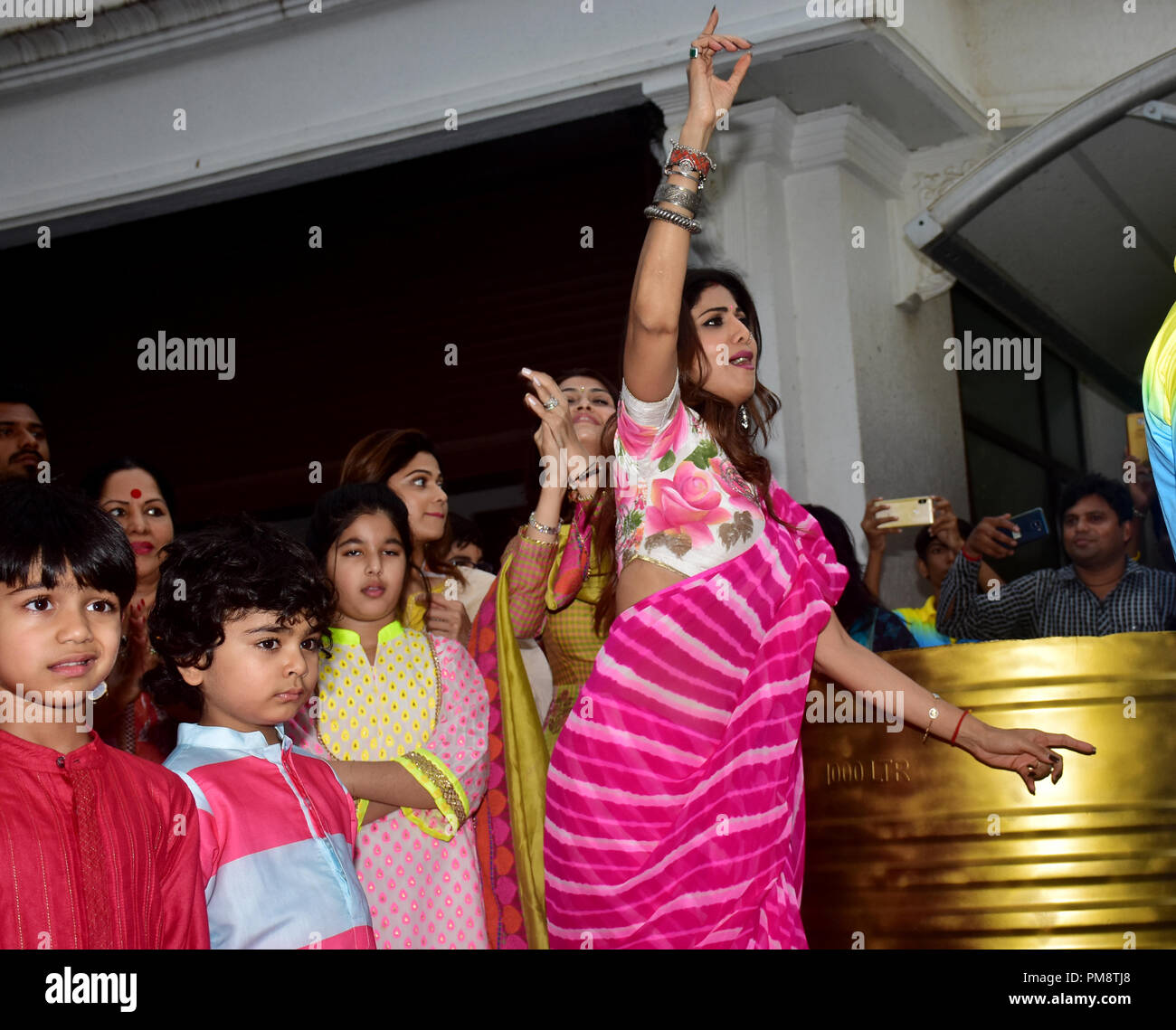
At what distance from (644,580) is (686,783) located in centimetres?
28

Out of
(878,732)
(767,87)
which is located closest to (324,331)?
(767,87)

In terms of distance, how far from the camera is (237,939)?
1.70 meters

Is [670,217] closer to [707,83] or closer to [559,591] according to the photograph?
[707,83]

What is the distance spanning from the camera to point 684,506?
6.48 feet

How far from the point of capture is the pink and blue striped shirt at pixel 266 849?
5.61 ft

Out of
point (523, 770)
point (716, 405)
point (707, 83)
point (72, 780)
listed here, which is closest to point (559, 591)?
point (523, 770)

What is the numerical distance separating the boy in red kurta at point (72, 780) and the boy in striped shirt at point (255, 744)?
6 cm

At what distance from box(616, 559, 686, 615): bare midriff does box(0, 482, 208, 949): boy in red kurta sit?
643 millimetres

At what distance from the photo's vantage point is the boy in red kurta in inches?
59.7

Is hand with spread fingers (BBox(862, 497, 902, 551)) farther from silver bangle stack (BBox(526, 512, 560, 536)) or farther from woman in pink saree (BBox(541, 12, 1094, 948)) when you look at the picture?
woman in pink saree (BBox(541, 12, 1094, 948))

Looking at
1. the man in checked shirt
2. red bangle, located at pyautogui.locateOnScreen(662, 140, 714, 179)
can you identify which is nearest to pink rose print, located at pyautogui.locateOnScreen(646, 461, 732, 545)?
red bangle, located at pyautogui.locateOnScreen(662, 140, 714, 179)

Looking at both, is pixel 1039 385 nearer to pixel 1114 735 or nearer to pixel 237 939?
pixel 1114 735
